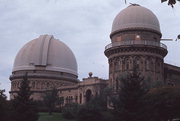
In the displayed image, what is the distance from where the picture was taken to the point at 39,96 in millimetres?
87875

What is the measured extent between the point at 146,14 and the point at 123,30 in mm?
6272

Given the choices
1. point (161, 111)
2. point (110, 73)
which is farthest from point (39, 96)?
point (161, 111)

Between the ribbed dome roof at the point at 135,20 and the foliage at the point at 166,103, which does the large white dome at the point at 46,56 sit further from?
the foliage at the point at 166,103

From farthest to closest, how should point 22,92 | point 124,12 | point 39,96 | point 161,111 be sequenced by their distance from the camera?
point 39,96, point 124,12, point 22,92, point 161,111

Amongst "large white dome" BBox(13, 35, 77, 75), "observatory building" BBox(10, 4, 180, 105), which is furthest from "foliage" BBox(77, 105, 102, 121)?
"large white dome" BBox(13, 35, 77, 75)

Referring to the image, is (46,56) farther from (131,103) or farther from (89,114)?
(131,103)

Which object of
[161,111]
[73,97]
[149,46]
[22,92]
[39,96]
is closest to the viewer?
[161,111]

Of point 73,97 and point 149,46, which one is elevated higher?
point 149,46

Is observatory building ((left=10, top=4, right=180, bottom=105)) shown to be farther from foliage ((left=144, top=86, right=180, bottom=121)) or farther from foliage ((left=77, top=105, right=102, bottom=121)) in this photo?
foliage ((left=77, top=105, right=102, bottom=121))

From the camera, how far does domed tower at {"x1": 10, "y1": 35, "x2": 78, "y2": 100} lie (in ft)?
293

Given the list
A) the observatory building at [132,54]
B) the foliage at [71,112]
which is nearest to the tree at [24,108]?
the observatory building at [132,54]

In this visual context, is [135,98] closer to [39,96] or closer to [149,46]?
[149,46]

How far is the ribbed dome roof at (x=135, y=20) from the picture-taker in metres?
62.0

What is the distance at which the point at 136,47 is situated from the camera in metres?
60.0
